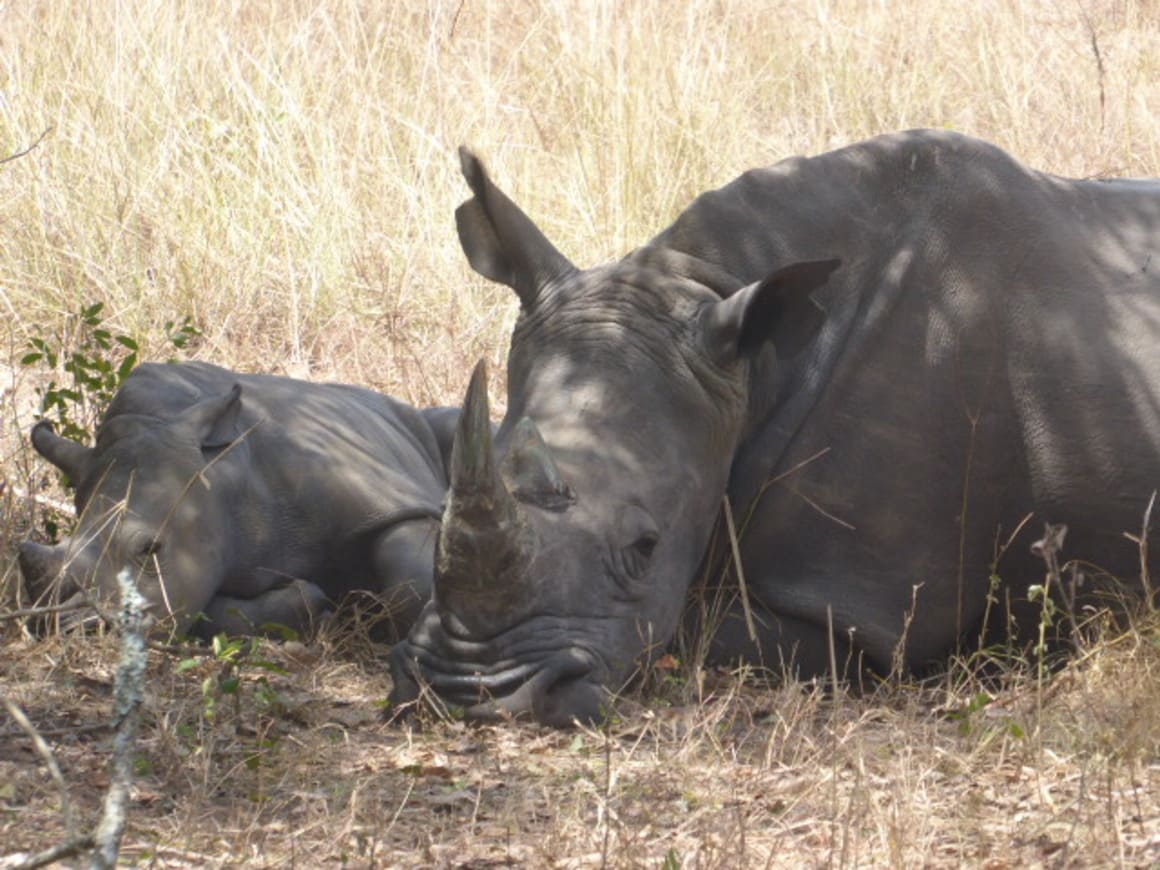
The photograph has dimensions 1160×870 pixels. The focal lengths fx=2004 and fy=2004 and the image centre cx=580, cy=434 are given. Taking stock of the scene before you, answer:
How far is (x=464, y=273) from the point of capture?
31.2 ft

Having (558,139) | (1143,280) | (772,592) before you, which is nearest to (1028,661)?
(772,592)

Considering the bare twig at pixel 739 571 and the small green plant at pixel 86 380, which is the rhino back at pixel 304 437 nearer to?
the small green plant at pixel 86 380

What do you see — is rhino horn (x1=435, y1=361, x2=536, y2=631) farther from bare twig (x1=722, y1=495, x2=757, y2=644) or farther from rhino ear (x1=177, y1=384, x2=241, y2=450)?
rhino ear (x1=177, y1=384, x2=241, y2=450)

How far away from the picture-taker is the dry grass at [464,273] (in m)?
4.36

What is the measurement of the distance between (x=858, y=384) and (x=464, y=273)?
405cm

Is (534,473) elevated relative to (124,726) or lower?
lower

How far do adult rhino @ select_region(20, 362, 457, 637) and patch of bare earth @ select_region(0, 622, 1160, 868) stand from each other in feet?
1.19

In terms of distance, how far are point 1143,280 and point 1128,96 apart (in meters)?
5.62

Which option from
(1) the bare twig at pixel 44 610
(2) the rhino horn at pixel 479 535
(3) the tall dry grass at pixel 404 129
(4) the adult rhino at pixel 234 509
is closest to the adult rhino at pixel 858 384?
(2) the rhino horn at pixel 479 535

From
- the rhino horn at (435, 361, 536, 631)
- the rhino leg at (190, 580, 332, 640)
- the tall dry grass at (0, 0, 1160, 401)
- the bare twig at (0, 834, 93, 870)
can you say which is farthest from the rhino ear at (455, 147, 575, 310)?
the bare twig at (0, 834, 93, 870)

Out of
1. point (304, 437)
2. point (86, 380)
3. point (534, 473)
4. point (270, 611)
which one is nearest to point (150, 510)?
point (270, 611)

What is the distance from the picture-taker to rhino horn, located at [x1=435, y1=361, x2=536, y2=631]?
192 inches

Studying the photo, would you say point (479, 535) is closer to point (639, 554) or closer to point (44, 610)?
point (639, 554)

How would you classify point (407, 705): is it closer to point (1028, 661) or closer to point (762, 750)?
point (762, 750)
